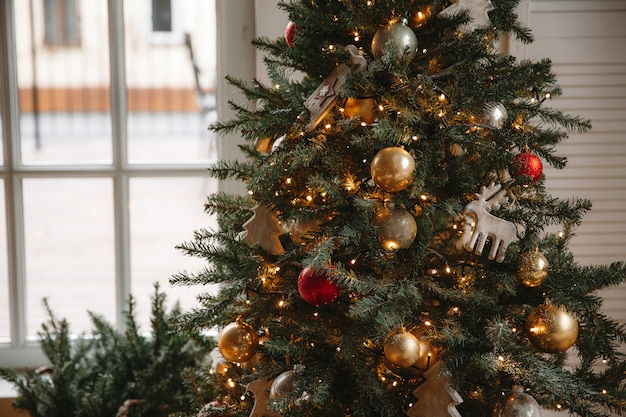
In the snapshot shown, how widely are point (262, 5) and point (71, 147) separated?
0.72m

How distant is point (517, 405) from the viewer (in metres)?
1.01

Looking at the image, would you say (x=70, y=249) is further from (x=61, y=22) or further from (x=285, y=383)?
(x=285, y=383)

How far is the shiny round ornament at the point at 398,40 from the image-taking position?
1.03 metres

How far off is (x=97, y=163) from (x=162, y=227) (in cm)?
26

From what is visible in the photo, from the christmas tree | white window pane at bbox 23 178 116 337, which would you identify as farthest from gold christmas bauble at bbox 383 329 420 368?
white window pane at bbox 23 178 116 337

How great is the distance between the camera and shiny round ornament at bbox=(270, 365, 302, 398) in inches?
42.0

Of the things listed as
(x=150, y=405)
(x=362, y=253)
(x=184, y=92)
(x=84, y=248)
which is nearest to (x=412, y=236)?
(x=362, y=253)

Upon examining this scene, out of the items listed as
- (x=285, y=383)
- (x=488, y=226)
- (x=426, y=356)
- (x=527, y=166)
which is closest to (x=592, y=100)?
(x=527, y=166)

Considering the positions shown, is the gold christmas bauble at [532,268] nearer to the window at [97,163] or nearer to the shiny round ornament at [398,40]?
the shiny round ornament at [398,40]

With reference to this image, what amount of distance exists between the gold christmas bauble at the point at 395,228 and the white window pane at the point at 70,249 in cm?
106

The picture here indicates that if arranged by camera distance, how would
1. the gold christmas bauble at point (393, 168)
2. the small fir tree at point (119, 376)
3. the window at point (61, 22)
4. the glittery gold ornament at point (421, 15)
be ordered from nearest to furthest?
1. the gold christmas bauble at point (393, 168)
2. the glittery gold ornament at point (421, 15)
3. the small fir tree at point (119, 376)
4. the window at point (61, 22)

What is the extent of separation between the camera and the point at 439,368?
103 cm

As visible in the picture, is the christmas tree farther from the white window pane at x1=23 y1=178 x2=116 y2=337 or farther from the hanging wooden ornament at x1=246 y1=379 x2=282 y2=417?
the white window pane at x1=23 y1=178 x2=116 y2=337

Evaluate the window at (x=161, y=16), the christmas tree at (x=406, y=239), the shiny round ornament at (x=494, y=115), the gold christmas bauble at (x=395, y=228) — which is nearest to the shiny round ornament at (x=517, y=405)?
the christmas tree at (x=406, y=239)
